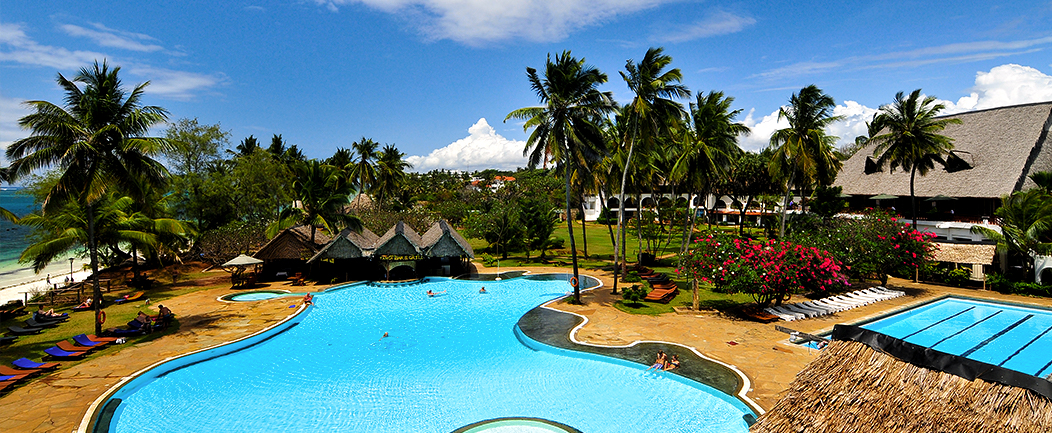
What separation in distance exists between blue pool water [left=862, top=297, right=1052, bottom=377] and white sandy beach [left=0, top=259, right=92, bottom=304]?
4027cm

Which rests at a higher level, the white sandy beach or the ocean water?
the ocean water

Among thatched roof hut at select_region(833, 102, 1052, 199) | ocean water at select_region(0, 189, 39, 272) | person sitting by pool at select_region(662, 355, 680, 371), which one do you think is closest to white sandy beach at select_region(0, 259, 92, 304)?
ocean water at select_region(0, 189, 39, 272)

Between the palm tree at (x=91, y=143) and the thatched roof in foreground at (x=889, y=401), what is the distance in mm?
19598

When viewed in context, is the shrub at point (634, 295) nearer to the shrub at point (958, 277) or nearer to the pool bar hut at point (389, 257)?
the pool bar hut at point (389, 257)

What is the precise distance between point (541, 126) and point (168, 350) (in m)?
15.6

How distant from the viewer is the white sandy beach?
1010 inches

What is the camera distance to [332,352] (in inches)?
600

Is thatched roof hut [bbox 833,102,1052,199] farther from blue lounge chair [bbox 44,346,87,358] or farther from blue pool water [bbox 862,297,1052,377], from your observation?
blue lounge chair [bbox 44,346,87,358]

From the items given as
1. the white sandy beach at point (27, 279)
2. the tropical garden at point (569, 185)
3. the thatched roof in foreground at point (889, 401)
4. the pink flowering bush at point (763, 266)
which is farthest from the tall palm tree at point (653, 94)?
the white sandy beach at point (27, 279)

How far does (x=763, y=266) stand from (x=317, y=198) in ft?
75.9

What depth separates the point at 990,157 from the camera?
30.1m

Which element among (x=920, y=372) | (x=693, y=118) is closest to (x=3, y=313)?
(x=920, y=372)

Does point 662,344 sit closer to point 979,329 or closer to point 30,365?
point 979,329

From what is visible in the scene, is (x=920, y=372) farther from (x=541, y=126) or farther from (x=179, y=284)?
(x=179, y=284)
